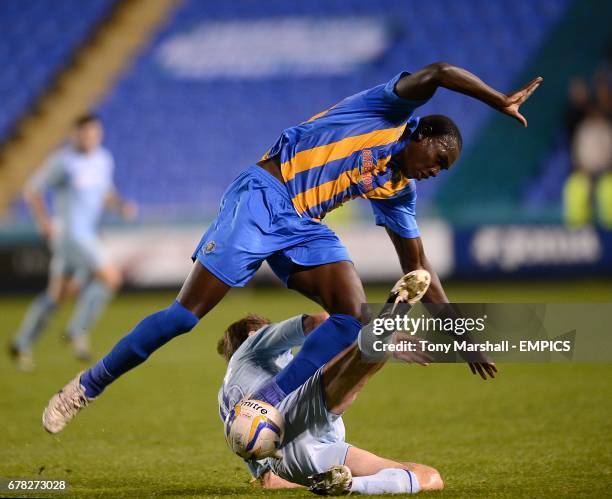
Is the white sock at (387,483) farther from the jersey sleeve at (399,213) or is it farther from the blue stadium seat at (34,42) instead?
the blue stadium seat at (34,42)

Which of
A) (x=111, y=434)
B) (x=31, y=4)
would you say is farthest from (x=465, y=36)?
(x=111, y=434)

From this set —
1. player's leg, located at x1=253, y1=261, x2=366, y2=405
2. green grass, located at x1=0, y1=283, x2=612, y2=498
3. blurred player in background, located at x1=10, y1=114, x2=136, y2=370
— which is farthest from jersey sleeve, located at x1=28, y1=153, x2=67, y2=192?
player's leg, located at x1=253, y1=261, x2=366, y2=405

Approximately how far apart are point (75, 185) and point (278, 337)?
5361 mm

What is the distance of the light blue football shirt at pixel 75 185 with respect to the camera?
31.2ft

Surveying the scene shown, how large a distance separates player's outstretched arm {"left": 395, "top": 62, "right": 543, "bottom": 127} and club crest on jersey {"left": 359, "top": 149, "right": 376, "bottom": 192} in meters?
0.39

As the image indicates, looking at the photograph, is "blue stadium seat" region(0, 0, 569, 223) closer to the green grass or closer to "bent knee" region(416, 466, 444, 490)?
the green grass

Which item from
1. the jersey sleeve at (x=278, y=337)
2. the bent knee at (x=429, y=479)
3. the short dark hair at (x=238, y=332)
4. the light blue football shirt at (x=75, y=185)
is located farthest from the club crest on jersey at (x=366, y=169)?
the light blue football shirt at (x=75, y=185)

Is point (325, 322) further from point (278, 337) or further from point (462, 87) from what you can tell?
point (462, 87)

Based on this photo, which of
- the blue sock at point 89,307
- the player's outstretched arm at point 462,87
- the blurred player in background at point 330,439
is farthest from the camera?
the blue sock at point 89,307

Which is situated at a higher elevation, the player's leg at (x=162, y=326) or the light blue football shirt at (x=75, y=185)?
the light blue football shirt at (x=75, y=185)

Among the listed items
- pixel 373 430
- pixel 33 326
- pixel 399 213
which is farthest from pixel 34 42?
pixel 399 213

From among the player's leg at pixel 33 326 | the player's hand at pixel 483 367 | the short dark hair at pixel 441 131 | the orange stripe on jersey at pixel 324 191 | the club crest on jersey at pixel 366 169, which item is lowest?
the player's leg at pixel 33 326

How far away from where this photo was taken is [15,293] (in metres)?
15.4

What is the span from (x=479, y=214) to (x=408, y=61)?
417cm
